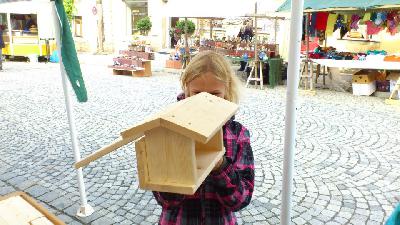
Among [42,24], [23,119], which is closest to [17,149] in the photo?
[23,119]

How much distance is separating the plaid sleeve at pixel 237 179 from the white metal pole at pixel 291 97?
9.0 inches

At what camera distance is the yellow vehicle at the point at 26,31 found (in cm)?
1694

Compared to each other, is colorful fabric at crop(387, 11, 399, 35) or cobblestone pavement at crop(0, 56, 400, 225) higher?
colorful fabric at crop(387, 11, 399, 35)

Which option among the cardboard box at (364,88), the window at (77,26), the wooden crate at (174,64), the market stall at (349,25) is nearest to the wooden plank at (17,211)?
the market stall at (349,25)

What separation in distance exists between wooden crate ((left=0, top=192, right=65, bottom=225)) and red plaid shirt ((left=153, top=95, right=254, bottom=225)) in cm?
77

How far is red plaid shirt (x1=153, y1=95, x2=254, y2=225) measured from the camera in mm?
1444

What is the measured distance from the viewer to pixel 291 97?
5.75 feet

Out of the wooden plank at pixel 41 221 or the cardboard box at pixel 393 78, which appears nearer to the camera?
the wooden plank at pixel 41 221

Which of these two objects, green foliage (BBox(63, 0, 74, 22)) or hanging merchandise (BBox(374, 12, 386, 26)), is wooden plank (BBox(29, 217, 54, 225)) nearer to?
hanging merchandise (BBox(374, 12, 386, 26))

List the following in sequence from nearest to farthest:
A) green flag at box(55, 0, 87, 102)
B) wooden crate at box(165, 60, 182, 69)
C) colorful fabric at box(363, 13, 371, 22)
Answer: green flag at box(55, 0, 87, 102) < colorful fabric at box(363, 13, 371, 22) < wooden crate at box(165, 60, 182, 69)

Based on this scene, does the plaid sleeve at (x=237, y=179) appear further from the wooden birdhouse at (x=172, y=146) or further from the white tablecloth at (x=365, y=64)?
the white tablecloth at (x=365, y=64)

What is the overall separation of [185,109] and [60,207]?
2.92 metres

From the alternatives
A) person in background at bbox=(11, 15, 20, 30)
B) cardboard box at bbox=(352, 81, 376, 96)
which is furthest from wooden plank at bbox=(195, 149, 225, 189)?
person in background at bbox=(11, 15, 20, 30)

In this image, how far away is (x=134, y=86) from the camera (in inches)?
427
